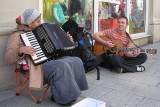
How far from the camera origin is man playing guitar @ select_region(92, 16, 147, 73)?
4336mm

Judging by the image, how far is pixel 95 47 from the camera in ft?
15.1

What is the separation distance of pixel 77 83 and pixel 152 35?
6.77m

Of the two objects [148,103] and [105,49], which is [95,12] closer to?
[105,49]

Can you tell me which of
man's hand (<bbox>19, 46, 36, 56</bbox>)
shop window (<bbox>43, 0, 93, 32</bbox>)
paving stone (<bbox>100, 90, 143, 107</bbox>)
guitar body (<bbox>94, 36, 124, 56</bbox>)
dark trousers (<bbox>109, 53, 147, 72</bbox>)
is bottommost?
paving stone (<bbox>100, 90, 143, 107</bbox>)

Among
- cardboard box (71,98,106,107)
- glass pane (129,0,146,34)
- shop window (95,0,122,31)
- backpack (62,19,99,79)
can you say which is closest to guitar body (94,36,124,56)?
backpack (62,19,99,79)

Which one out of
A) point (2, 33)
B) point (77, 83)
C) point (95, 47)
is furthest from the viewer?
A: point (95, 47)

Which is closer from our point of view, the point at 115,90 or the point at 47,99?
the point at 47,99

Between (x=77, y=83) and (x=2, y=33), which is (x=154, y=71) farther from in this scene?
(x=2, y=33)

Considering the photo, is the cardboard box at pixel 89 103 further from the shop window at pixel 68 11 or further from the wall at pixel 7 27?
the shop window at pixel 68 11

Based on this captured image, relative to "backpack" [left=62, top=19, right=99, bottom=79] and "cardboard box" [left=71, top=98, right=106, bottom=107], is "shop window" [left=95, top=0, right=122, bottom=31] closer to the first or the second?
"backpack" [left=62, top=19, right=99, bottom=79]

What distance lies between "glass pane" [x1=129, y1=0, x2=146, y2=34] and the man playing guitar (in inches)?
142

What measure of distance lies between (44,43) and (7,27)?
3.01 feet

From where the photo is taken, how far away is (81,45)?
158 inches

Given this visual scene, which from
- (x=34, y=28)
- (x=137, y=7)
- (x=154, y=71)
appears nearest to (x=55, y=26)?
(x=34, y=28)
